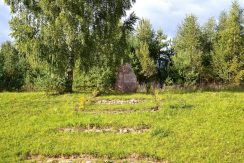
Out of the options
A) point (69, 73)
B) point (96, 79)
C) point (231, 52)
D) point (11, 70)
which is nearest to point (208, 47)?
point (231, 52)

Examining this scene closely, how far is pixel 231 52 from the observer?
158ft

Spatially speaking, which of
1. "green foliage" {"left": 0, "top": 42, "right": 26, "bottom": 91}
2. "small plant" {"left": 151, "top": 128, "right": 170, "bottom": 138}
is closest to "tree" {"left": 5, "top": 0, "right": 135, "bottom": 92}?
"small plant" {"left": 151, "top": 128, "right": 170, "bottom": 138}

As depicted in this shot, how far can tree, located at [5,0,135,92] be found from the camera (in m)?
27.5

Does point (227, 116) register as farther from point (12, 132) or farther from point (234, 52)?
point (234, 52)

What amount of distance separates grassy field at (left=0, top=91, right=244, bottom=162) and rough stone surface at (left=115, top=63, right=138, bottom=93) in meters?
6.63

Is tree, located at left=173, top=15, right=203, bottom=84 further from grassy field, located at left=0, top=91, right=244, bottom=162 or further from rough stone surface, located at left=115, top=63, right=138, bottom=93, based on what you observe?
grassy field, located at left=0, top=91, right=244, bottom=162

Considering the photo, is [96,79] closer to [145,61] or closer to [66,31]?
[66,31]

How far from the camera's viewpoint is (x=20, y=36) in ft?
94.0

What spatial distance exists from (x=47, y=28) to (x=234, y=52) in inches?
1072

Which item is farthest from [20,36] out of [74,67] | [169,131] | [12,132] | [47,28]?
[169,131]

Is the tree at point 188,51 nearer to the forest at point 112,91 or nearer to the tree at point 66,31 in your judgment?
the forest at point 112,91

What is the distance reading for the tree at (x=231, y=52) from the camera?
47375 millimetres

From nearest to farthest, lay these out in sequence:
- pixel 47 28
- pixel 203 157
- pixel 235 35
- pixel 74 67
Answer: pixel 203 157 → pixel 47 28 → pixel 74 67 → pixel 235 35

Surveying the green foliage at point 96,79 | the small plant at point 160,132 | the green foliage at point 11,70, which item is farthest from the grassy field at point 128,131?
the green foliage at point 11,70
